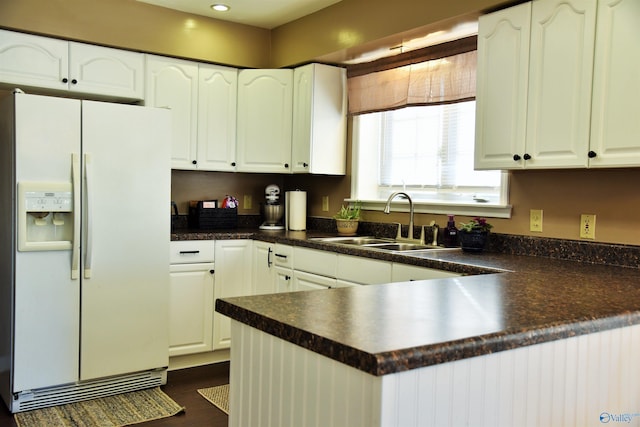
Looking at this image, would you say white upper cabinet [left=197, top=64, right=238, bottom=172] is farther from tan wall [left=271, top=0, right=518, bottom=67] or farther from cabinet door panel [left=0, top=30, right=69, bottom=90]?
cabinet door panel [left=0, top=30, right=69, bottom=90]

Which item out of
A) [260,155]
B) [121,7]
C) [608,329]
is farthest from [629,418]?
[121,7]

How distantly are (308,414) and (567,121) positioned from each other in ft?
5.99

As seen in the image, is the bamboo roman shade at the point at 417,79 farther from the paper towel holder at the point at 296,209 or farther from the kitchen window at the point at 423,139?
the paper towel holder at the point at 296,209

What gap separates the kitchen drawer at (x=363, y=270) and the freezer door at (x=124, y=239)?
3.46 ft

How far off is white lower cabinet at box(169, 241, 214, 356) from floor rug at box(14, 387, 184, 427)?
1.57ft

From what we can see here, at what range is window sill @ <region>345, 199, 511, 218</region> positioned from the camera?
3.10m

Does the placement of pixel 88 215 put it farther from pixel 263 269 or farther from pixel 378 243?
pixel 378 243

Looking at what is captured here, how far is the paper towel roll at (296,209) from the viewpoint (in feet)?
13.9

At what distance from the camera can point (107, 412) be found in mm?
2998

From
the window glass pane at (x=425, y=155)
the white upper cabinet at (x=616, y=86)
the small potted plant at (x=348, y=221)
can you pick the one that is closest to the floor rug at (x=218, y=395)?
the small potted plant at (x=348, y=221)

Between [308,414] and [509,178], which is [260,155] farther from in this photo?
[308,414]

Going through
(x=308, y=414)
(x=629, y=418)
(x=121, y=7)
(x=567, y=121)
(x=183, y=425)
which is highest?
(x=121, y=7)

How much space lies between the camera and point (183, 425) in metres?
2.86

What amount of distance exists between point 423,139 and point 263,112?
120cm
